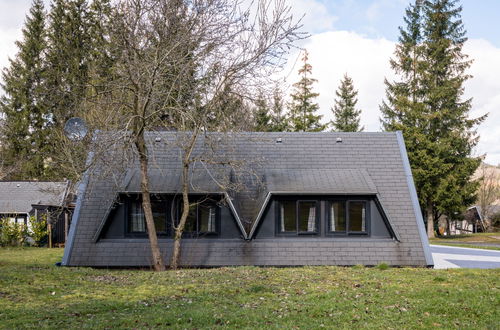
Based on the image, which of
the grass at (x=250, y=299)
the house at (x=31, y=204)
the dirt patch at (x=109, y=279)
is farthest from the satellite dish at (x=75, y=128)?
the house at (x=31, y=204)

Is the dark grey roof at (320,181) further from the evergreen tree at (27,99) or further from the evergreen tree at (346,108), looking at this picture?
the evergreen tree at (346,108)

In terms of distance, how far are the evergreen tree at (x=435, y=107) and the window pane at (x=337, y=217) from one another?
22.1 meters

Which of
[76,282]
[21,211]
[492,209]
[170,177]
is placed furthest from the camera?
[492,209]

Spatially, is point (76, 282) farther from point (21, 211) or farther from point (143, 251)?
point (21, 211)

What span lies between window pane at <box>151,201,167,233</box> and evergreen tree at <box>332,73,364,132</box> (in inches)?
1295

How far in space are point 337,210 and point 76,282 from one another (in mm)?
7995

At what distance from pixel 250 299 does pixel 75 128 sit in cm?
1260

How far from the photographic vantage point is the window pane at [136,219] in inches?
616

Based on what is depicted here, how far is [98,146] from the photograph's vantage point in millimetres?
12570

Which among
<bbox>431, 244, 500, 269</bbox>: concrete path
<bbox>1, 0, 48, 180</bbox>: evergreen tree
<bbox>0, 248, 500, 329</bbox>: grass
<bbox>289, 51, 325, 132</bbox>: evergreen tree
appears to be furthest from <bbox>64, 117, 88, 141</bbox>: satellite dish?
<bbox>289, 51, 325, 132</bbox>: evergreen tree

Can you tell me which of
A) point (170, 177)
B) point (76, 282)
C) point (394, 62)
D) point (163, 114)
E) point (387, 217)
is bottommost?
point (76, 282)

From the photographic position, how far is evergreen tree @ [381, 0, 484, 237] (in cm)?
3628

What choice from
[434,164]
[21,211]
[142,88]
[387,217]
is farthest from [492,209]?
[142,88]

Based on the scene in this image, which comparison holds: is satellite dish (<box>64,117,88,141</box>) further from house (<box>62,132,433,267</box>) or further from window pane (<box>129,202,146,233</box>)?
window pane (<box>129,202,146,233</box>)
